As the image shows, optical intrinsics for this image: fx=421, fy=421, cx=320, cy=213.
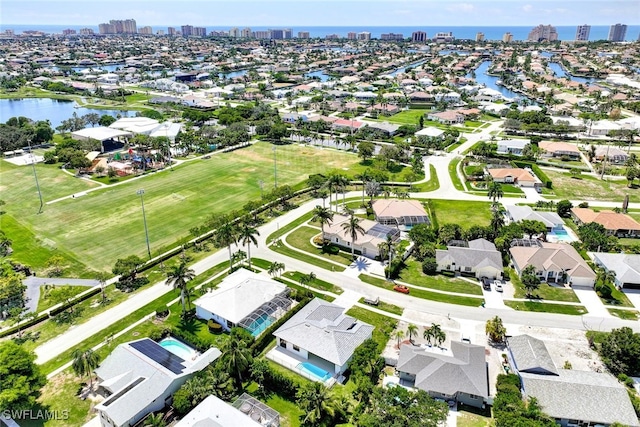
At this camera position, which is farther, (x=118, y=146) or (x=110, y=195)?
(x=118, y=146)

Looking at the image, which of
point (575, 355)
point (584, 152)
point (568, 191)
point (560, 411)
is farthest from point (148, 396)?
point (584, 152)

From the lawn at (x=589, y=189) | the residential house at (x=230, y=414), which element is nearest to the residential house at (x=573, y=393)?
the residential house at (x=230, y=414)

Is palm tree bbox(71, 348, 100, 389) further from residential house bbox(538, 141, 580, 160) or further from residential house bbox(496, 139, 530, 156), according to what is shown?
residential house bbox(538, 141, 580, 160)

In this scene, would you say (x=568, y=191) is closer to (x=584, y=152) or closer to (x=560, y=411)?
(x=584, y=152)

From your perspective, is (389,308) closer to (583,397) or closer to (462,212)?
(583,397)

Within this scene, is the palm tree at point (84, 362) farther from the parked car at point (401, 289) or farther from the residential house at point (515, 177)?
the residential house at point (515, 177)

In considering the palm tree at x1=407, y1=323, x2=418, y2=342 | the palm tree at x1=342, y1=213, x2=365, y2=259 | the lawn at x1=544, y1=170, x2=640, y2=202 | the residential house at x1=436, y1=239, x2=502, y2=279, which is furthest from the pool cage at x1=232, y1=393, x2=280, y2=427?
the lawn at x1=544, y1=170, x2=640, y2=202
